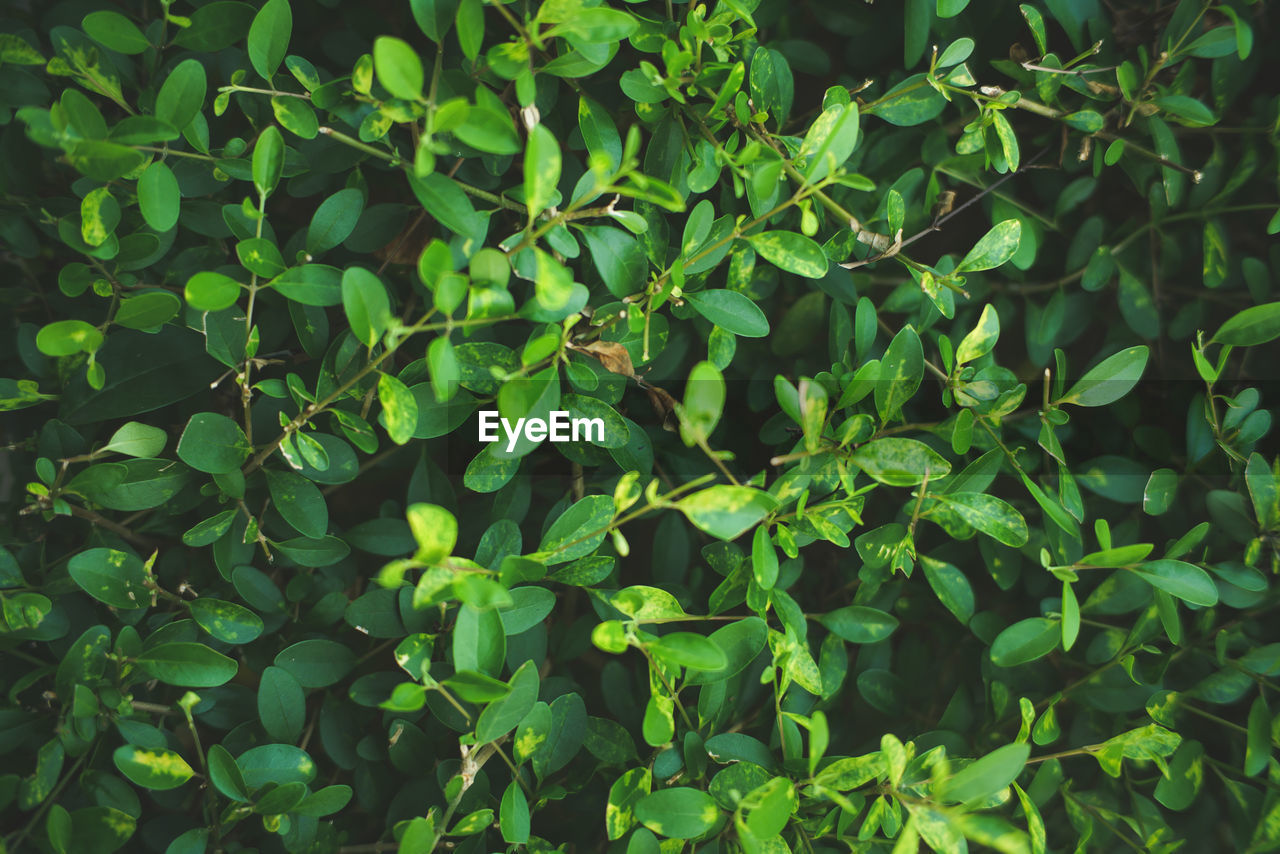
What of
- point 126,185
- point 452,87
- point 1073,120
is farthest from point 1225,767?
point 126,185

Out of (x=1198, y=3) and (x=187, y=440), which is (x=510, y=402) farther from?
(x=1198, y=3)

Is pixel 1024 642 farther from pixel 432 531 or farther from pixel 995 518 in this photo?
pixel 432 531

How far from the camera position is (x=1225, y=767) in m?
1.02

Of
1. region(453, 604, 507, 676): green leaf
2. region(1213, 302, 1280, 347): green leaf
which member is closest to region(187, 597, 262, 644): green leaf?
region(453, 604, 507, 676): green leaf

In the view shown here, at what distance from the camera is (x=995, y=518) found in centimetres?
81

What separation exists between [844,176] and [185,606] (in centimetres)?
86

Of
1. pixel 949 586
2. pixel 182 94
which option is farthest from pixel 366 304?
pixel 949 586

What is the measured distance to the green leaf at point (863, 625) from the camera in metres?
0.96

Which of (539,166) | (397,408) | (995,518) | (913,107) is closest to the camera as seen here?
(539,166)

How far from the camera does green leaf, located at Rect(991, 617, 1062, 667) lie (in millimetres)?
897

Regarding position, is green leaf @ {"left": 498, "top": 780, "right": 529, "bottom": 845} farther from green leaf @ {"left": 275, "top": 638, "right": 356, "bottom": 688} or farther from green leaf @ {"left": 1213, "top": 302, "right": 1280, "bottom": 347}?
green leaf @ {"left": 1213, "top": 302, "right": 1280, "bottom": 347}

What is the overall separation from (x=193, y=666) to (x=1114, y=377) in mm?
1039

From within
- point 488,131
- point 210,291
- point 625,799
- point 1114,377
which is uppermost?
point 488,131

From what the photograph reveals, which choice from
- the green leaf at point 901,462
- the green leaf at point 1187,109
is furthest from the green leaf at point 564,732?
the green leaf at point 1187,109
